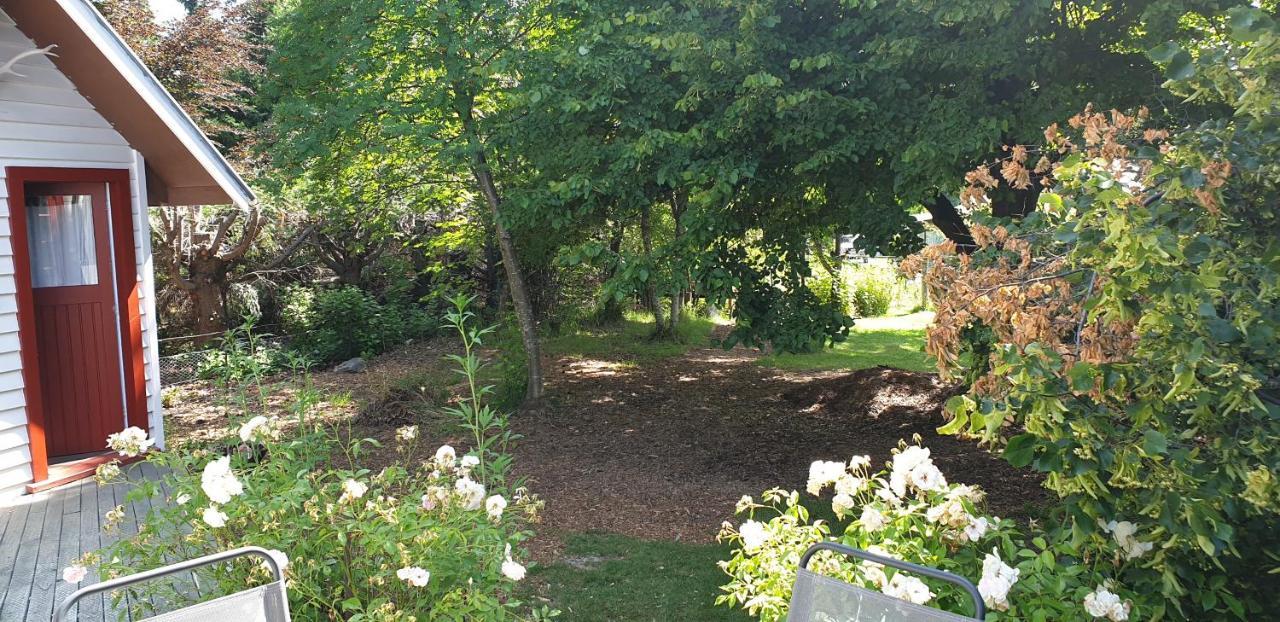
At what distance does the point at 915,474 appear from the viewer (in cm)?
287

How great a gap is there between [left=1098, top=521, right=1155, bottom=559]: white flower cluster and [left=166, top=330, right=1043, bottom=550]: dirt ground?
3.14 metres

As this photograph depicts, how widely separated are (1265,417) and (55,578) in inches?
187

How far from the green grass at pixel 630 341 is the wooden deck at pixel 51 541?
6.96 metres

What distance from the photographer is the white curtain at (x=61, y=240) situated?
228 inches

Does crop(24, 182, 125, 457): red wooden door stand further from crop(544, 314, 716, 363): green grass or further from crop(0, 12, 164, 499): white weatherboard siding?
crop(544, 314, 716, 363): green grass

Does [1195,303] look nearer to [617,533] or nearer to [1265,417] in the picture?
[1265,417]

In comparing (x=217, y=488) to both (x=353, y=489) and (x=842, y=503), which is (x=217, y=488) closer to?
(x=353, y=489)

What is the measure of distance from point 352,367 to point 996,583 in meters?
10.1

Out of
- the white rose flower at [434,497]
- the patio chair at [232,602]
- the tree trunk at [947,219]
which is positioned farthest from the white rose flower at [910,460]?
the tree trunk at [947,219]

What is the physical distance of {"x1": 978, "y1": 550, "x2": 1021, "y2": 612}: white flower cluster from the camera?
8.04 ft

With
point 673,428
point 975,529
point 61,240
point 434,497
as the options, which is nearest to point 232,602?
point 434,497

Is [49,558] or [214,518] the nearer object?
[214,518]

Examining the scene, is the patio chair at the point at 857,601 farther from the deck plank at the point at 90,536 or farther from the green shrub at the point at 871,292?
the green shrub at the point at 871,292

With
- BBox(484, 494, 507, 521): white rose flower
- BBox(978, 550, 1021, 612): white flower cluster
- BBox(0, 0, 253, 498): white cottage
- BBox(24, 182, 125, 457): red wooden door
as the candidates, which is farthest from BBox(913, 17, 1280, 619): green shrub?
BBox(24, 182, 125, 457): red wooden door
